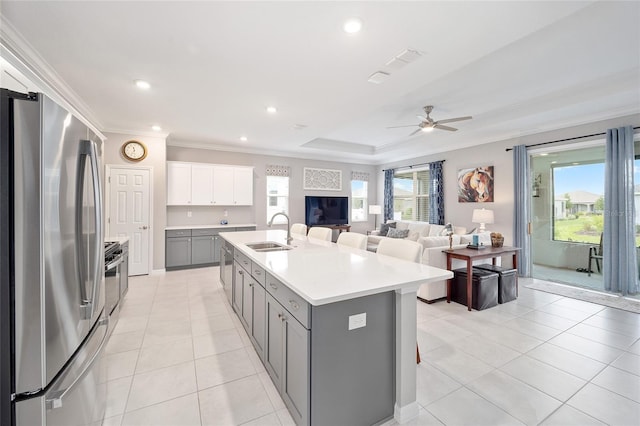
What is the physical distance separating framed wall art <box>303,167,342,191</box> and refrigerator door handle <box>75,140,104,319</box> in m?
6.08

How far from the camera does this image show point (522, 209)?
16.8ft

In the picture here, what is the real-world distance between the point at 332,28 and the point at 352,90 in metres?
1.17

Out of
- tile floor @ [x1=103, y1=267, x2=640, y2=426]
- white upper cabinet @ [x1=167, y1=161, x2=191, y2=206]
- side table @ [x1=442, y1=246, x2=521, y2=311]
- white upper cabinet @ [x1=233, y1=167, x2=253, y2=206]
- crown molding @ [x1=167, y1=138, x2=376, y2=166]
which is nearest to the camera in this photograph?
tile floor @ [x1=103, y1=267, x2=640, y2=426]

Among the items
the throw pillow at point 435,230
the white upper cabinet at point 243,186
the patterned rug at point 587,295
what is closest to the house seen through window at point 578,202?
the patterned rug at point 587,295

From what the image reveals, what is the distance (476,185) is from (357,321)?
547 cm

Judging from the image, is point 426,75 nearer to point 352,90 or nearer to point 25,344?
point 352,90

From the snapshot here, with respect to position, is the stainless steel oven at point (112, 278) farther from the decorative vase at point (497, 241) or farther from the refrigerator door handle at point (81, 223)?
the decorative vase at point (497, 241)

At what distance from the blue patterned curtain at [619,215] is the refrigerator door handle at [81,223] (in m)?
5.99

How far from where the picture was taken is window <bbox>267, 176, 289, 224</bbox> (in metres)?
7.02

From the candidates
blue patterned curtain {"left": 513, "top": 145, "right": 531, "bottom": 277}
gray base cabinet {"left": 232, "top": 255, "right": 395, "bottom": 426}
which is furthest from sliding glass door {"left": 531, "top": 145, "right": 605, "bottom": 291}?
gray base cabinet {"left": 232, "top": 255, "right": 395, "bottom": 426}

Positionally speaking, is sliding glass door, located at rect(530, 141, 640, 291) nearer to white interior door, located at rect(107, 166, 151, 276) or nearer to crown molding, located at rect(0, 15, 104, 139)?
crown molding, located at rect(0, 15, 104, 139)

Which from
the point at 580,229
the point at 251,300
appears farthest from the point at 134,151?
the point at 580,229

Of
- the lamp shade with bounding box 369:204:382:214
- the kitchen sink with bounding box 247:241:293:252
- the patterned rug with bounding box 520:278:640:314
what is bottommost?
the patterned rug with bounding box 520:278:640:314

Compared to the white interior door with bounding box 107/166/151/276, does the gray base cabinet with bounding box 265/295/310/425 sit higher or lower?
lower
